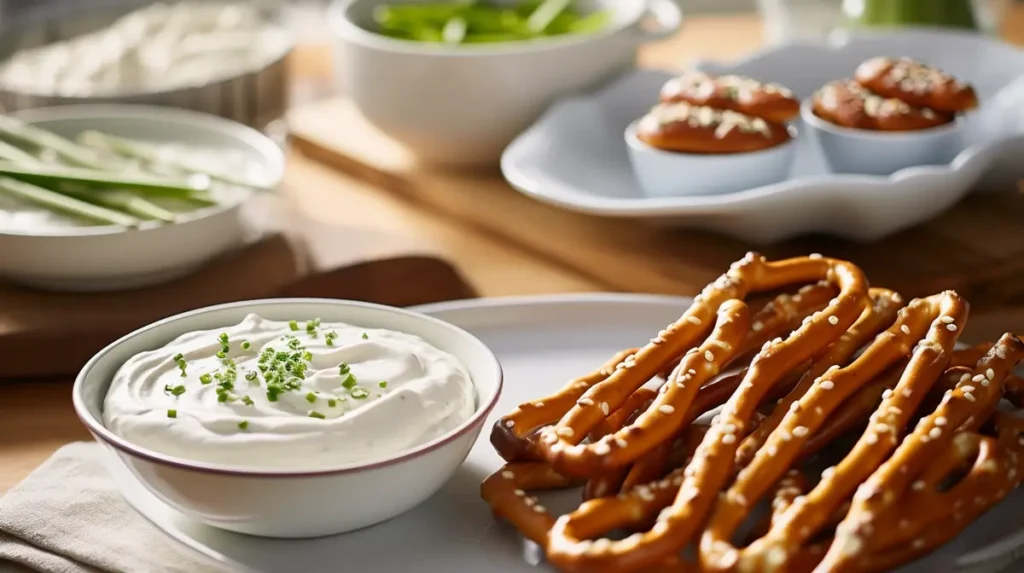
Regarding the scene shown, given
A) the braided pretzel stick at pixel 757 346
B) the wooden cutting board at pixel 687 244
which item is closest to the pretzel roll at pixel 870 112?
the wooden cutting board at pixel 687 244

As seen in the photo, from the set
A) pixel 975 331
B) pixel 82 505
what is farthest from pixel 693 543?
pixel 975 331

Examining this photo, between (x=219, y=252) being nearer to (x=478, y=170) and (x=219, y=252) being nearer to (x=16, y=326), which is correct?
(x=16, y=326)

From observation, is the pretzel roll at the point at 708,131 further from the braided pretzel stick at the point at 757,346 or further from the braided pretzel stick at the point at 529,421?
the braided pretzel stick at the point at 529,421

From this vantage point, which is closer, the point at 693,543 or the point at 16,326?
the point at 693,543

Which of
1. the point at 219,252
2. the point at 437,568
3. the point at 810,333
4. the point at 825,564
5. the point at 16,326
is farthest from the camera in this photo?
the point at 219,252

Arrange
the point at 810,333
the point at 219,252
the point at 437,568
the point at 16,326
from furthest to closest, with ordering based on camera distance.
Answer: the point at 219,252
the point at 16,326
the point at 810,333
the point at 437,568

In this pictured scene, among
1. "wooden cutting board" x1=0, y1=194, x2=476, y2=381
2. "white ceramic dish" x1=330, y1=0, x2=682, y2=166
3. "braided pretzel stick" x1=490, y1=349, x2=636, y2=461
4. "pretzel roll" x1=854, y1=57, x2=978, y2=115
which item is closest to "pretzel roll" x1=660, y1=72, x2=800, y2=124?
"pretzel roll" x1=854, y1=57, x2=978, y2=115

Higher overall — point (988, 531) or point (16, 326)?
point (988, 531)
